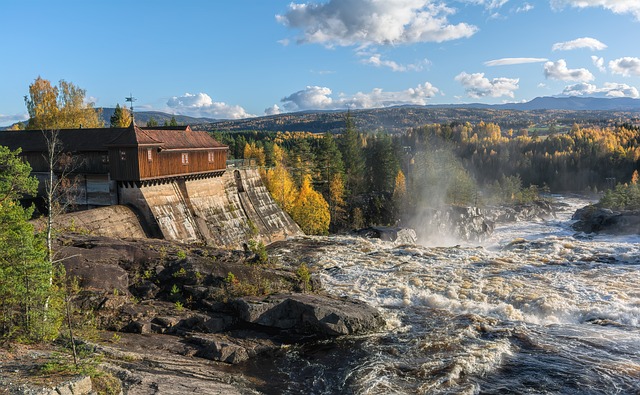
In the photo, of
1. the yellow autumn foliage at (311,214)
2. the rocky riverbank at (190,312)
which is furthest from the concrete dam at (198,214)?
the rocky riverbank at (190,312)

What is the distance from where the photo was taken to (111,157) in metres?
33.2

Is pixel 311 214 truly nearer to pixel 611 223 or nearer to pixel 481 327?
pixel 481 327

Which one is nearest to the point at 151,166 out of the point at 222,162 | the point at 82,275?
the point at 222,162

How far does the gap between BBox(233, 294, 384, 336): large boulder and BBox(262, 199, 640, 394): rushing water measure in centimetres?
77

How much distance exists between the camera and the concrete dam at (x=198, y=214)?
3092 cm

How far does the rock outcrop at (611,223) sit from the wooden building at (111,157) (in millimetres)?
48200

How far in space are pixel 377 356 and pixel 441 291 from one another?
9.76 metres

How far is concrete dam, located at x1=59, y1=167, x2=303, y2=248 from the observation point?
3092 centimetres

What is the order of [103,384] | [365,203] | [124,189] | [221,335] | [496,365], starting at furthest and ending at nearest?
[365,203], [124,189], [221,335], [496,365], [103,384]

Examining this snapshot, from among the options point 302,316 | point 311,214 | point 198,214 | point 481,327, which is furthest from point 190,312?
point 311,214

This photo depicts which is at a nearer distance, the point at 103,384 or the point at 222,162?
the point at 103,384

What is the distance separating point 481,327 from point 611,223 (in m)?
42.7

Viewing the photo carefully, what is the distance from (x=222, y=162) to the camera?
146 feet

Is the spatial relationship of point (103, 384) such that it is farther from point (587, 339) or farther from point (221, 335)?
point (587, 339)
